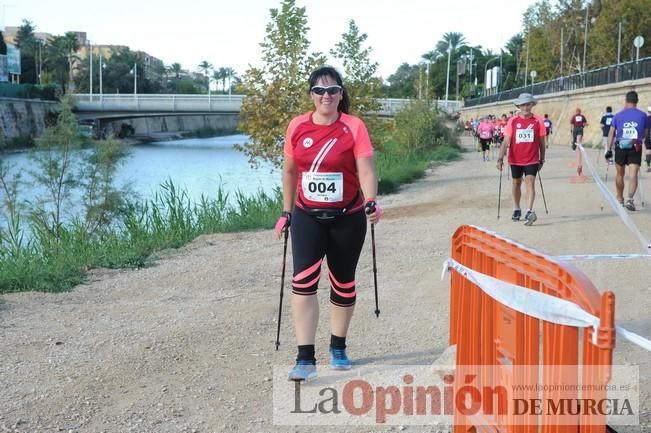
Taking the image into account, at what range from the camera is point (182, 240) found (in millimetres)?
13680

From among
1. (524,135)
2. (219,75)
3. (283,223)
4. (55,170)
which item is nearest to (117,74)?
(219,75)

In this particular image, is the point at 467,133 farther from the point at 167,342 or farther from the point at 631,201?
the point at 167,342

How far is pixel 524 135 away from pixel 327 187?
8.05 meters

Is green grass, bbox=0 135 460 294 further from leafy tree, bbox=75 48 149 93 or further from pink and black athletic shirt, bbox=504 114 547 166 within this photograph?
leafy tree, bbox=75 48 149 93

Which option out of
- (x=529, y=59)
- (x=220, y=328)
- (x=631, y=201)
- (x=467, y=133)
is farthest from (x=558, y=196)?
(x=529, y=59)

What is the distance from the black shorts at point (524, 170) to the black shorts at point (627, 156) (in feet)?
6.76

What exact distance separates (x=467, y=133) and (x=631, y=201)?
67.2 metres

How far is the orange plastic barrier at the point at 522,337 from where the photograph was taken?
2.98 m

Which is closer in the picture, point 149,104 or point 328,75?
point 328,75

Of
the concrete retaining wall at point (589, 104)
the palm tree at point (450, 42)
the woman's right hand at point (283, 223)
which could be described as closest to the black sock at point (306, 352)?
the woman's right hand at point (283, 223)

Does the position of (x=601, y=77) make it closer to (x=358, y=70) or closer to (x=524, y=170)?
(x=358, y=70)

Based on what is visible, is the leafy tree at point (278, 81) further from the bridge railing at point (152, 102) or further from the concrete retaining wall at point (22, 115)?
the bridge railing at point (152, 102)

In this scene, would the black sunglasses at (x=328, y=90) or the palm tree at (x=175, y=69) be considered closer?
the black sunglasses at (x=328, y=90)

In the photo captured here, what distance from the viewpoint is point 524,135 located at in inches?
508
